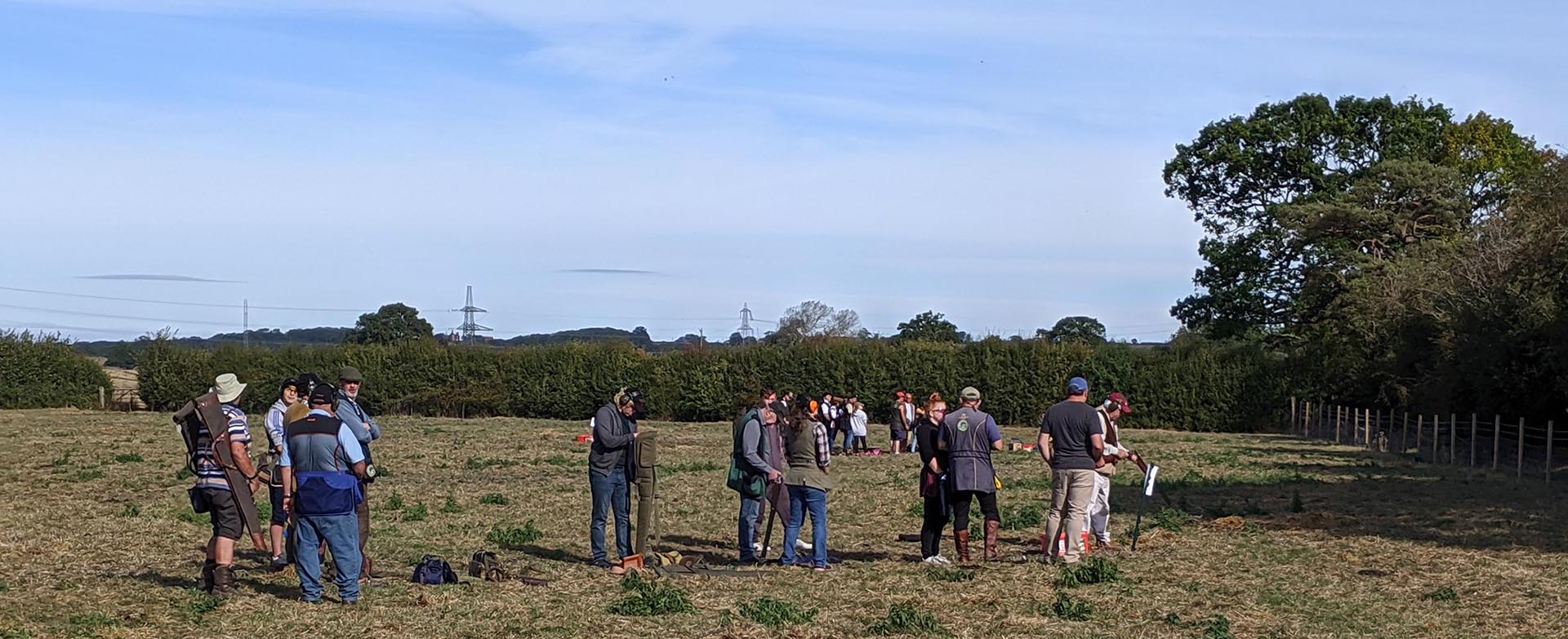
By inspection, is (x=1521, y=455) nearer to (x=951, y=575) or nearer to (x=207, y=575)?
(x=951, y=575)

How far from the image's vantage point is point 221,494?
11102 mm

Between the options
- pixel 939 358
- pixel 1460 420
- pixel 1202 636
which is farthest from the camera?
pixel 939 358

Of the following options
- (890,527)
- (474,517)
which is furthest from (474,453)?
(890,527)

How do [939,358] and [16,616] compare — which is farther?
[939,358]

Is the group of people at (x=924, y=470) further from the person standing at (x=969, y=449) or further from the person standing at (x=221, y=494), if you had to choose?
the person standing at (x=221, y=494)

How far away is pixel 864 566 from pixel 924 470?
1.00m

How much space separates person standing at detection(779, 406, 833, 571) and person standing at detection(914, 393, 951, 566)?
871mm

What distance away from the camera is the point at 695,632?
9992 mm

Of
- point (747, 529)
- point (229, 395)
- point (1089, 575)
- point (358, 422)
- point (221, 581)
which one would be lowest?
point (221, 581)

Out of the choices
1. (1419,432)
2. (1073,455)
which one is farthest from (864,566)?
(1419,432)

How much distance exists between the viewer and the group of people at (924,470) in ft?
43.0

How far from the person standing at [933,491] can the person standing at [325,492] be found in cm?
493

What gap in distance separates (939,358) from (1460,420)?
2518 centimetres

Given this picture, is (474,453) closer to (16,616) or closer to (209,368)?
(16,616)
